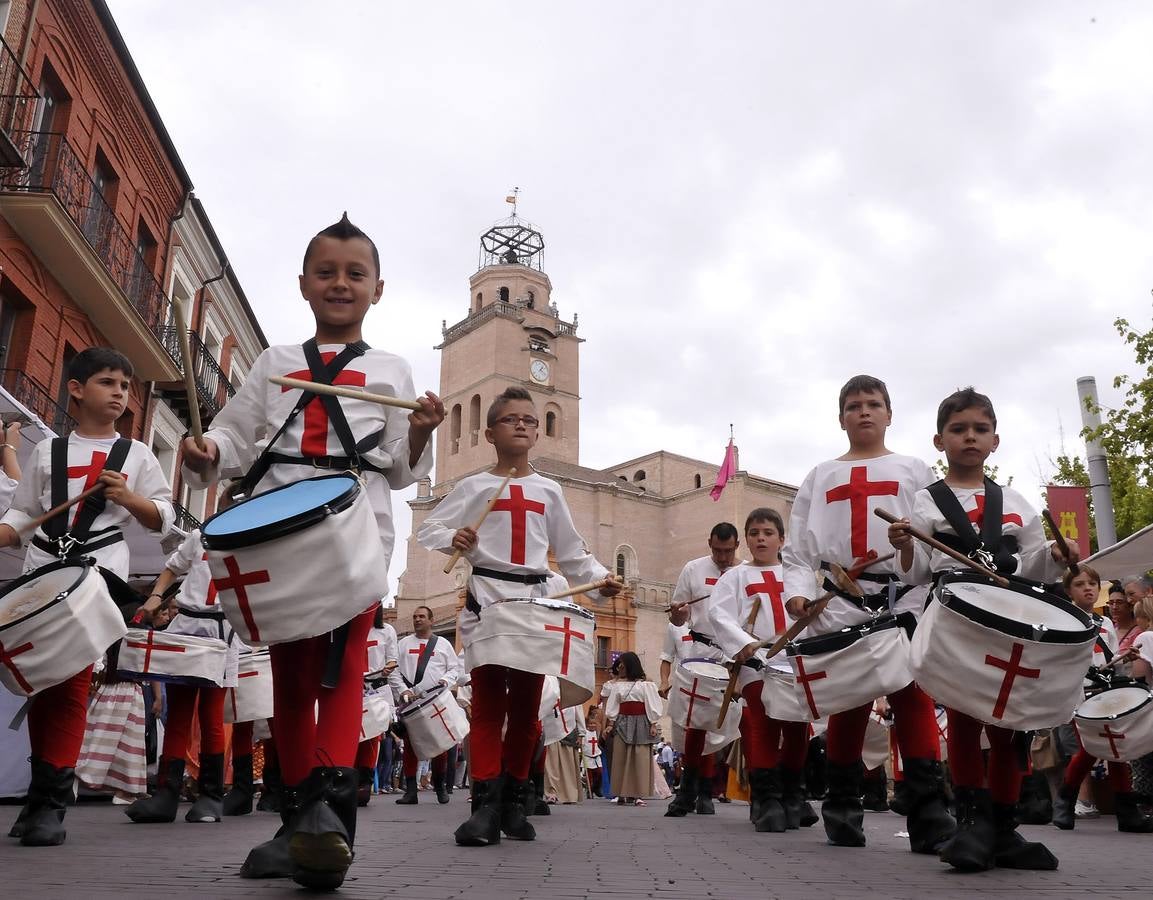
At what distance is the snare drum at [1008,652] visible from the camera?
4.33m

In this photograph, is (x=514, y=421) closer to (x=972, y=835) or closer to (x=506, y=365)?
(x=972, y=835)

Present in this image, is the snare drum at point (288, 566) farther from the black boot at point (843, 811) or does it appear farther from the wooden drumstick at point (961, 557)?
the black boot at point (843, 811)

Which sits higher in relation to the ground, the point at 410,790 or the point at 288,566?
the point at 288,566

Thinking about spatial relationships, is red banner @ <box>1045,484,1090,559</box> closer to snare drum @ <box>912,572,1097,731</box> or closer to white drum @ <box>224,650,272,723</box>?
white drum @ <box>224,650,272,723</box>

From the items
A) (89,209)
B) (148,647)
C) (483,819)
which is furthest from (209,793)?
(89,209)

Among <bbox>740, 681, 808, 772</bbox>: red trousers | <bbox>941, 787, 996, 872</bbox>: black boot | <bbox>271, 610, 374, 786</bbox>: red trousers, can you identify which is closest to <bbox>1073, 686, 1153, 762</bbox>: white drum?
<bbox>740, 681, 808, 772</bbox>: red trousers

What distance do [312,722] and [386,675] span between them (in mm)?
7832

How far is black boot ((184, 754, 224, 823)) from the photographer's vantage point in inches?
287

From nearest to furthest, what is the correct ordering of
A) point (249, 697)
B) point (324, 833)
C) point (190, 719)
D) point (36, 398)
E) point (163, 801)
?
point (324, 833)
point (163, 801)
point (190, 719)
point (249, 697)
point (36, 398)

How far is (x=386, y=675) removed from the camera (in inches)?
459

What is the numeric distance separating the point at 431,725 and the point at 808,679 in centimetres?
628

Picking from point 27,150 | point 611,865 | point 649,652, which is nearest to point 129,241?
point 27,150

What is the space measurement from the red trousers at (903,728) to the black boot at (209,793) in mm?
3912

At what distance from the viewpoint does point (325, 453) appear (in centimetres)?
434
